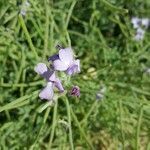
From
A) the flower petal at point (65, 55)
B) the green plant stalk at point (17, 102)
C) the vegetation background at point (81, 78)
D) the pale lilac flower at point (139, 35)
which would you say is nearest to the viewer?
the flower petal at point (65, 55)

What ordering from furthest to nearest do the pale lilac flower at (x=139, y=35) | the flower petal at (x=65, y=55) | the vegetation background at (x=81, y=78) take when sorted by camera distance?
the pale lilac flower at (x=139, y=35) → the vegetation background at (x=81, y=78) → the flower petal at (x=65, y=55)

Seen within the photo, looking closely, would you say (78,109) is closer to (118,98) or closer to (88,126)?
(88,126)

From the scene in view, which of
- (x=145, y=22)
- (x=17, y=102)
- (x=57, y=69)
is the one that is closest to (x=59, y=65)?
(x=57, y=69)

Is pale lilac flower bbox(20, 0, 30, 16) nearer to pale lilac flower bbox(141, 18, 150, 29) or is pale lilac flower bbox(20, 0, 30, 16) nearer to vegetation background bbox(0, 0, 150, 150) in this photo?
vegetation background bbox(0, 0, 150, 150)

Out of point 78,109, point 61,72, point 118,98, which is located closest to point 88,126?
point 78,109

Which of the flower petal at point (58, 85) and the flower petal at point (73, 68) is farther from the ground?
the flower petal at point (73, 68)

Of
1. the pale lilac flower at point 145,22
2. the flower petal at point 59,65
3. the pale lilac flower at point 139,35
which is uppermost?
the pale lilac flower at point 145,22

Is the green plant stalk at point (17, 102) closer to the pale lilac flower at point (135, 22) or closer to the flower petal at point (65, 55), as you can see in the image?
the flower petal at point (65, 55)

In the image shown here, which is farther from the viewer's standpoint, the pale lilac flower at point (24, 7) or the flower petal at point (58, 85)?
the pale lilac flower at point (24, 7)

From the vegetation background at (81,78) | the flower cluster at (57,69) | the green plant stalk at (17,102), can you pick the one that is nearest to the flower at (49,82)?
the flower cluster at (57,69)
